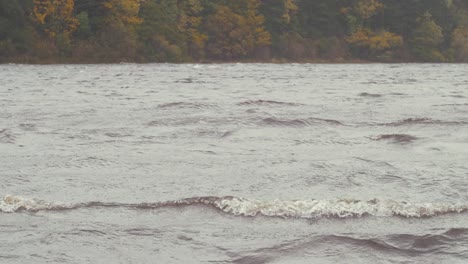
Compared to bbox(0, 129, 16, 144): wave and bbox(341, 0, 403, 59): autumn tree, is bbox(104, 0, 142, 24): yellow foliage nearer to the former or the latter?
bbox(341, 0, 403, 59): autumn tree

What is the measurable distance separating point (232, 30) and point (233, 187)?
6958 cm

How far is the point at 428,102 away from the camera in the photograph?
18.1 meters

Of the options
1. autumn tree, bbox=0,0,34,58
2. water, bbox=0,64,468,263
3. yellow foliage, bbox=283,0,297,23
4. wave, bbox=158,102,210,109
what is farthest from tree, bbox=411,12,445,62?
water, bbox=0,64,468,263

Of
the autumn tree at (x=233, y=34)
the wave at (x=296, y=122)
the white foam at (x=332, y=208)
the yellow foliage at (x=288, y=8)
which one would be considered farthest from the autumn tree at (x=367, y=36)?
the white foam at (x=332, y=208)

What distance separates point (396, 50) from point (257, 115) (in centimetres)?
7211

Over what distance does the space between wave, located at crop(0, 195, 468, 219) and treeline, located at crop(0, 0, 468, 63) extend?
4831 cm

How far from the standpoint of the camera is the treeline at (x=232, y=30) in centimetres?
5722

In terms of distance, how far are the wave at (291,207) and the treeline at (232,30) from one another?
48.3 metres

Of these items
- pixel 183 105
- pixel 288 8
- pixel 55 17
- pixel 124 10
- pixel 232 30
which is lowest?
pixel 183 105

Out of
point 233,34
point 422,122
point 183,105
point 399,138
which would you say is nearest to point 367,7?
point 233,34

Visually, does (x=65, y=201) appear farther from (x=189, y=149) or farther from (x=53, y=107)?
(x=53, y=107)

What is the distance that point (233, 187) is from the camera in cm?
736

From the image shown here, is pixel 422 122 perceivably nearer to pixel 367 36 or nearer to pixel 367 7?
pixel 367 36

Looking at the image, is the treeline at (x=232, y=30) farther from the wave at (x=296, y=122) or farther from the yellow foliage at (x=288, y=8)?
the wave at (x=296, y=122)
